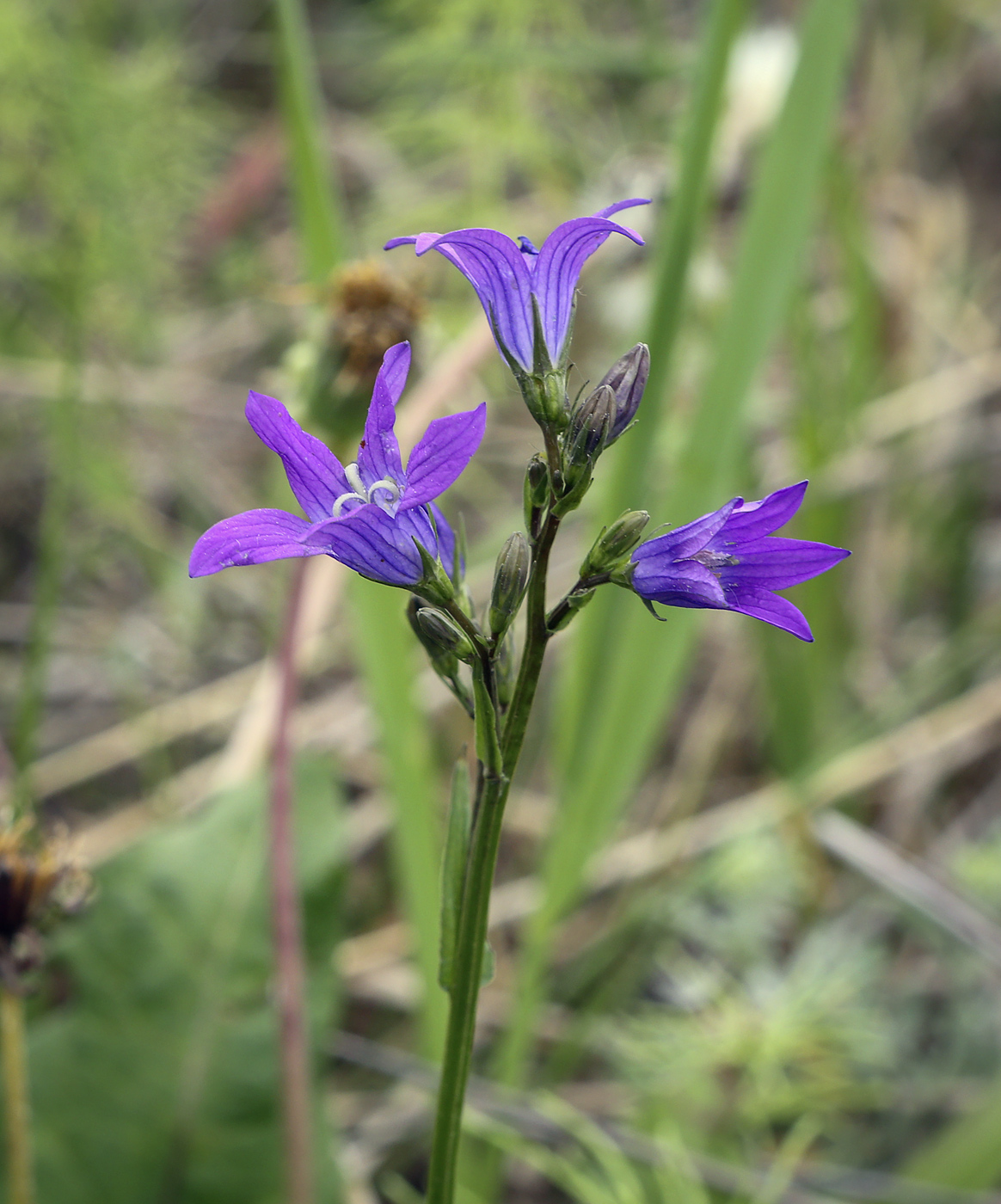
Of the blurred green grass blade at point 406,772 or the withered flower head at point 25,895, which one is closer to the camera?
the withered flower head at point 25,895

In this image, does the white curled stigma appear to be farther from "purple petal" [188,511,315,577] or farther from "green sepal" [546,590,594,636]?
"green sepal" [546,590,594,636]

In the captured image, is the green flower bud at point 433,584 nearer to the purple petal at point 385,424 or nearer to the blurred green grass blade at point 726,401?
the purple petal at point 385,424

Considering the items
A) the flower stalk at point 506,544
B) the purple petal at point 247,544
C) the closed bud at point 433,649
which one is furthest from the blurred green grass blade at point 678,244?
the purple petal at point 247,544

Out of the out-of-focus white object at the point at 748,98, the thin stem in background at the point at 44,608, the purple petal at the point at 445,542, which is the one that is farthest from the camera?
the out-of-focus white object at the point at 748,98

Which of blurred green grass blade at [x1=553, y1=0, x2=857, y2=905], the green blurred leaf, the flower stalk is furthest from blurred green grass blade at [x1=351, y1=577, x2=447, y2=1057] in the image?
the flower stalk

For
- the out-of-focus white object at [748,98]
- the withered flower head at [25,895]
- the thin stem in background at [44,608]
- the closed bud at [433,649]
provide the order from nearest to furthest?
the closed bud at [433,649] < the withered flower head at [25,895] < the thin stem in background at [44,608] < the out-of-focus white object at [748,98]

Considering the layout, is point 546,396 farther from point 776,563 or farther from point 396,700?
point 396,700
